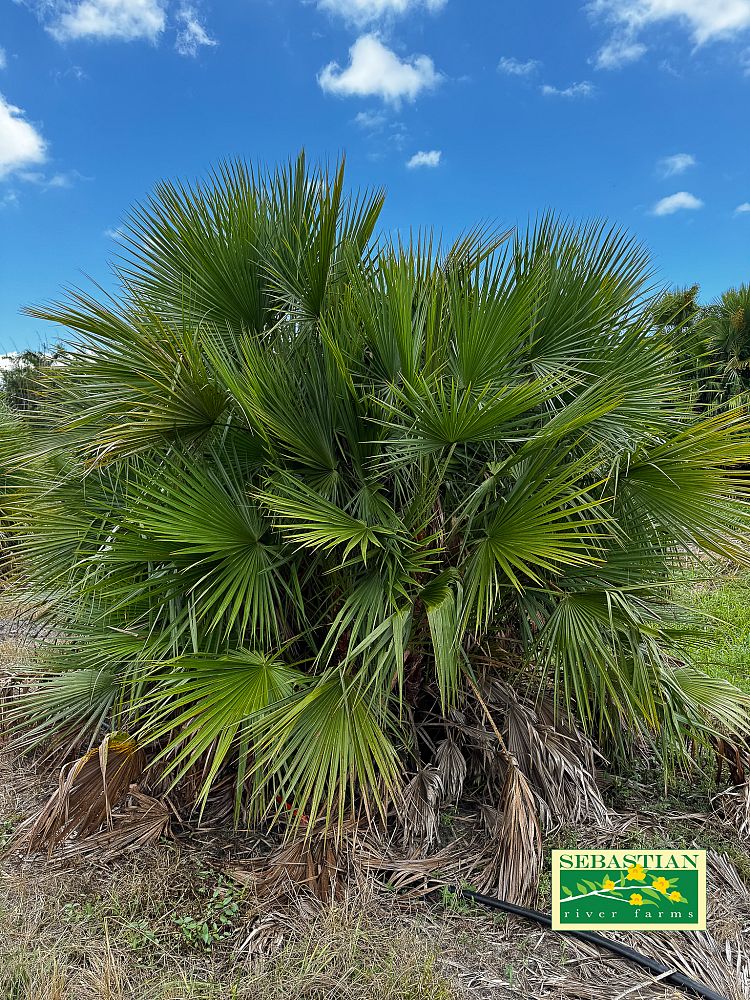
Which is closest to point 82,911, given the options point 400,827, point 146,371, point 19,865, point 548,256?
point 19,865

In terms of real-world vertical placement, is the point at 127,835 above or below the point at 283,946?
above

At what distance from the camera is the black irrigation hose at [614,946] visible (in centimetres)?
216

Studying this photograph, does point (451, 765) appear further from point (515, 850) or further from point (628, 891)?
point (628, 891)

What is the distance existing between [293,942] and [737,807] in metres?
2.16

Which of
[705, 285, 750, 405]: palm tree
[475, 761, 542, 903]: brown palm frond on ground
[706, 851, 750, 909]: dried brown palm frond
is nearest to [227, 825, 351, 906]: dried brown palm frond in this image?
[475, 761, 542, 903]: brown palm frond on ground

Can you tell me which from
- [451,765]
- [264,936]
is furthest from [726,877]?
[264,936]

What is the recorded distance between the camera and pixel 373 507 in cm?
255

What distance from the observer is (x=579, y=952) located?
2322mm

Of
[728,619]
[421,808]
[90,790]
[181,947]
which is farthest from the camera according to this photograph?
[728,619]

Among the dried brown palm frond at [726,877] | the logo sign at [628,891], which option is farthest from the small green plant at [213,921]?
the dried brown palm frond at [726,877]

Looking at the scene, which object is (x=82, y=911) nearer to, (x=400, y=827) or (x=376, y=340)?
(x=400, y=827)

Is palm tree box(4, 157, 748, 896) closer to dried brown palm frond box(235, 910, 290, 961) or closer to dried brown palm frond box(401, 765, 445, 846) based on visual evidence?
dried brown palm frond box(401, 765, 445, 846)

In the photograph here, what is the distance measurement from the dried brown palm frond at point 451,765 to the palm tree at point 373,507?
0.01 metres

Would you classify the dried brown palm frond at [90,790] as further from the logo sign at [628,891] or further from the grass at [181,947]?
the logo sign at [628,891]
